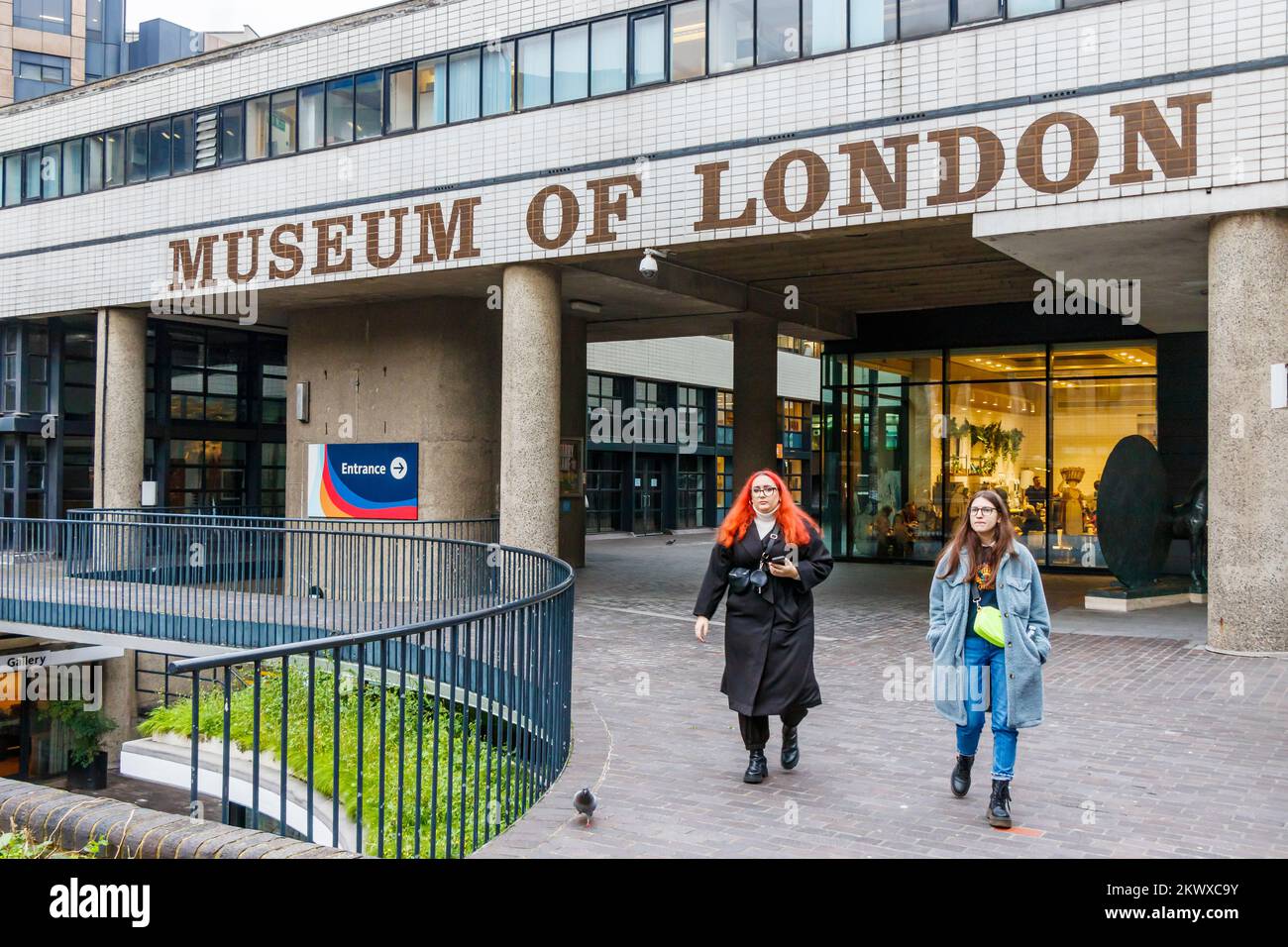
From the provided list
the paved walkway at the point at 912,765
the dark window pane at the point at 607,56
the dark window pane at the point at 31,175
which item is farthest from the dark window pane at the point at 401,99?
the dark window pane at the point at 31,175

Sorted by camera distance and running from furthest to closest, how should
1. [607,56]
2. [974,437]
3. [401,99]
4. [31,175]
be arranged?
[974,437]
[31,175]
[401,99]
[607,56]

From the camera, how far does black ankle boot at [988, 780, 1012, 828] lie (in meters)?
5.61

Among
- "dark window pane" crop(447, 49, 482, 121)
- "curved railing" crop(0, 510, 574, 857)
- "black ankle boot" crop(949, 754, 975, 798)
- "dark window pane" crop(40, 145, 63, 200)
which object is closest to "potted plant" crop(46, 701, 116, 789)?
"curved railing" crop(0, 510, 574, 857)

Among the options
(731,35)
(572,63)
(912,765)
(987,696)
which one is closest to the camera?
(987,696)

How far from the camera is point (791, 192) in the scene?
1344cm

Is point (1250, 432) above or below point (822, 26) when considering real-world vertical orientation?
below

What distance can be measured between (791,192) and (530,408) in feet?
14.9


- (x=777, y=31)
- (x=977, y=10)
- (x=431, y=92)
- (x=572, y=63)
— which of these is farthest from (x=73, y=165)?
(x=977, y=10)

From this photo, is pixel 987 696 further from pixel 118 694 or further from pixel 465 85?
pixel 118 694

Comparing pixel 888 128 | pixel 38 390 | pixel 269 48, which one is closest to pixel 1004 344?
pixel 888 128

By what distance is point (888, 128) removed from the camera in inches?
510

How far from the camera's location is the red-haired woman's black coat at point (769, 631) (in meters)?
6.47

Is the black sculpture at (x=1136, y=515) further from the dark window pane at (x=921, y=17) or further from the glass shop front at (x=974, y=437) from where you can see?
the dark window pane at (x=921, y=17)

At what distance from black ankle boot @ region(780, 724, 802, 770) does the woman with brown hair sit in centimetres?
99
